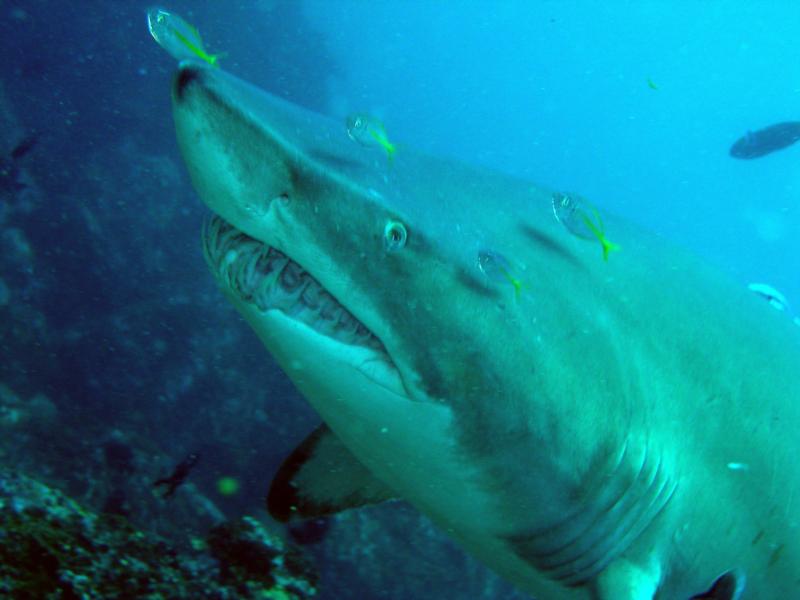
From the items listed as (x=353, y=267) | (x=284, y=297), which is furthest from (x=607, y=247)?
(x=284, y=297)

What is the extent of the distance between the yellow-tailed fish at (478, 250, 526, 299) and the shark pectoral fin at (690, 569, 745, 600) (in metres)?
1.42

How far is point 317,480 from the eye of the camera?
292 cm

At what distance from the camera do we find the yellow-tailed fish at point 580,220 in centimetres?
236

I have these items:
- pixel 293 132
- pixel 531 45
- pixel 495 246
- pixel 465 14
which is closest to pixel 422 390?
pixel 495 246

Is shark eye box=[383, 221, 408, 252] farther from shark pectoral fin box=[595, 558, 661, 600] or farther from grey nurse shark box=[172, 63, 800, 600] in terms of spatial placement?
shark pectoral fin box=[595, 558, 661, 600]

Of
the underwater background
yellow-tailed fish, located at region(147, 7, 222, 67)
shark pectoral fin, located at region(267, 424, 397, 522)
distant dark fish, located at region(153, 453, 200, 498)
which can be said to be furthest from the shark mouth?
distant dark fish, located at region(153, 453, 200, 498)

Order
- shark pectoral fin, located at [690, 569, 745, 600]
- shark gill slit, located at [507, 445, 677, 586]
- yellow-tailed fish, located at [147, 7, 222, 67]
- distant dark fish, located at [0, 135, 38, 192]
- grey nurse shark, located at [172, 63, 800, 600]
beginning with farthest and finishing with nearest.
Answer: distant dark fish, located at [0, 135, 38, 192], yellow-tailed fish, located at [147, 7, 222, 67], shark pectoral fin, located at [690, 569, 745, 600], shark gill slit, located at [507, 445, 677, 586], grey nurse shark, located at [172, 63, 800, 600]

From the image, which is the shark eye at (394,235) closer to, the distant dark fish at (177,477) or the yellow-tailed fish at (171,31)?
the yellow-tailed fish at (171,31)

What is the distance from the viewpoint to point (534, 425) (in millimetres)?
1843

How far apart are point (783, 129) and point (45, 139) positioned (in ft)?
45.0

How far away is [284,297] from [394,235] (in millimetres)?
Result: 351

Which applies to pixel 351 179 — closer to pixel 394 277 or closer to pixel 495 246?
pixel 394 277

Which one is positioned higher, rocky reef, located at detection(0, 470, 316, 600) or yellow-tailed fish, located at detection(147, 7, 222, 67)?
yellow-tailed fish, located at detection(147, 7, 222, 67)

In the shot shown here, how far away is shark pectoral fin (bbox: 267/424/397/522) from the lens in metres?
2.85
